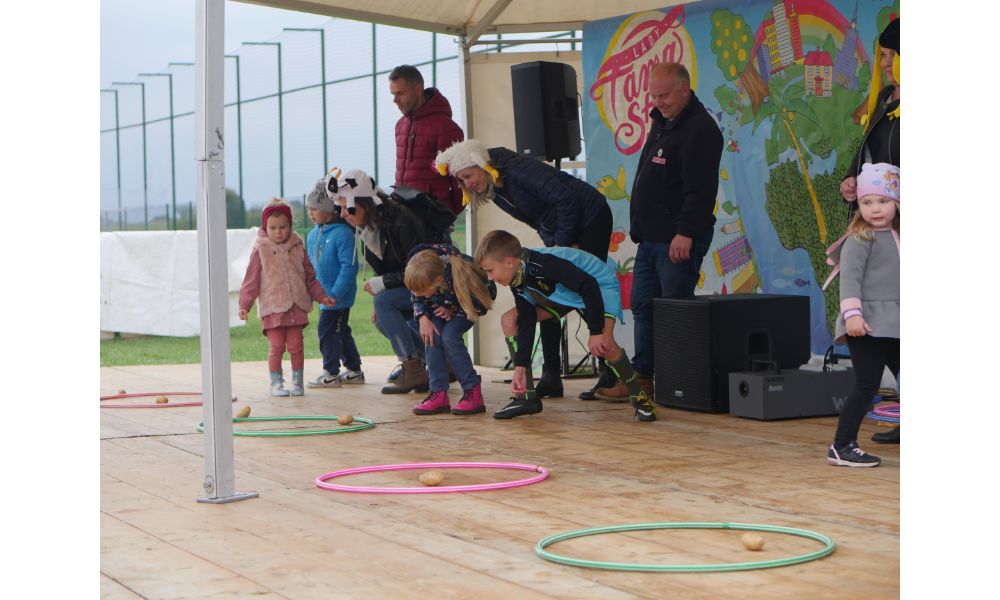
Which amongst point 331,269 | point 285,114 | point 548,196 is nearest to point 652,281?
point 548,196

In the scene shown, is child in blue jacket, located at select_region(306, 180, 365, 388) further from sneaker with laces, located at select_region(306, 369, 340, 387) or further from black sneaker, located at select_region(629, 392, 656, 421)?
black sneaker, located at select_region(629, 392, 656, 421)

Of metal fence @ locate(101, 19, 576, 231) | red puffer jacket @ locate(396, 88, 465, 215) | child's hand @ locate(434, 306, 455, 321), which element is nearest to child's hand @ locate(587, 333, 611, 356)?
child's hand @ locate(434, 306, 455, 321)

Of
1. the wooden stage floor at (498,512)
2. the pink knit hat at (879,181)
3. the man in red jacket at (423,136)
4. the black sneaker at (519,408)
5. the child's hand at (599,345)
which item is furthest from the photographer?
the man in red jacket at (423,136)

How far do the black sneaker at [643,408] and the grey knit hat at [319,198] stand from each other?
2458 mm

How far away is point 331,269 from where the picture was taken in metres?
7.60

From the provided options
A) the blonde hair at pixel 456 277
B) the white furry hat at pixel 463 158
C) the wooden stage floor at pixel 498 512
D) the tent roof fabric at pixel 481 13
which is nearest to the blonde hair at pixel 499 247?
the blonde hair at pixel 456 277

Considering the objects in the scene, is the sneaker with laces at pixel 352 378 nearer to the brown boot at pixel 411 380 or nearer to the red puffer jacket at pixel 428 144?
the brown boot at pixel 411 380

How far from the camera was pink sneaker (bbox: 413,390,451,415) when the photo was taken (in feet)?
20.7

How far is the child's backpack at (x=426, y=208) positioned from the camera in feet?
23.6

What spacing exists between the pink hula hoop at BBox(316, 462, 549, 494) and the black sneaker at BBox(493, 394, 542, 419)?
1357 mm
